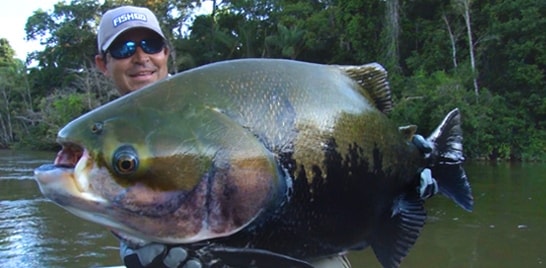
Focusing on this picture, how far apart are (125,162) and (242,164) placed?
0.85 feet

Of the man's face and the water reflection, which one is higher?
the man's face

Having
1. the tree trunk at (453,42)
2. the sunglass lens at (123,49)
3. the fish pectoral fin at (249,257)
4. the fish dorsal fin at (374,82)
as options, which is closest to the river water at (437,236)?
the sunglass lens at (123,49)

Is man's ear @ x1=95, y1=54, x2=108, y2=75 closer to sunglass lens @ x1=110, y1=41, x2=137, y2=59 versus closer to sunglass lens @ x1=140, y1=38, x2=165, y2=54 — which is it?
sunglass lens @ x1=110, y1=41, x2=137, y2=59

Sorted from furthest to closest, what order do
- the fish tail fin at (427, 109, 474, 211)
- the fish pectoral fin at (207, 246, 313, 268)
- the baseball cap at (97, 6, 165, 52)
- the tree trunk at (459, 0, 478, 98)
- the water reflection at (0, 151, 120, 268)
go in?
the tree trunk at (459, 0, 478, 98)
the water reflection at (0, 151, 120, 268)
the baseball cap at (97, 6, 165, 52)
the fish tail fin at (427, 109, 474, 211)
the fish pectoral fin at (207, 246, 313, 268)

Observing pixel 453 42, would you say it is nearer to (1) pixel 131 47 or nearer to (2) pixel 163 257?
(1) pixel 131 47

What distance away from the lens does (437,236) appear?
9.92m

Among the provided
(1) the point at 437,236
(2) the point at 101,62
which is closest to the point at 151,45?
(2) the point at 101,62

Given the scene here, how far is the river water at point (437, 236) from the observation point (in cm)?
854

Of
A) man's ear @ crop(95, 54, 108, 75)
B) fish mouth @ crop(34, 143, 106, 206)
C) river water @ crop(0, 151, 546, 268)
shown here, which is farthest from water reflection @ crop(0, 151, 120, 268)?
fish mouth @ crop(34, 143, 106, 206)

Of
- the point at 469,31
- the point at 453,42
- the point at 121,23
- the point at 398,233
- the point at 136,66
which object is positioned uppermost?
the point at 469,31

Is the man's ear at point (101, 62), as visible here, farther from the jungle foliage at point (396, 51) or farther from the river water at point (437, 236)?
the jungle foliage at point (396, 51)

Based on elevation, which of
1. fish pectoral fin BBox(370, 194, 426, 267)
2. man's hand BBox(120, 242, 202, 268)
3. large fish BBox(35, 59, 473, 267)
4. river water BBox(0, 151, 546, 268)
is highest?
large fish BBox(35, 59, 473, 267)

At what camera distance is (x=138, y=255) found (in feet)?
5.01

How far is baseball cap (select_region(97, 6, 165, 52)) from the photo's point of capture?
87.9 inches
